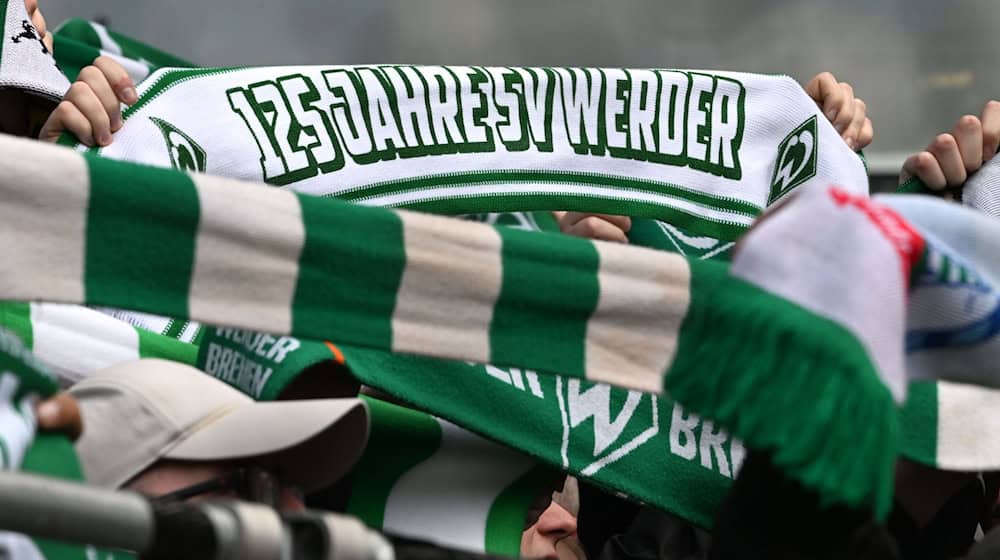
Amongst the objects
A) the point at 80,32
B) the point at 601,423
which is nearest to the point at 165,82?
the point at 601,423

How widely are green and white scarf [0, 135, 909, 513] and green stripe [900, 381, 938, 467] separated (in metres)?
0.26

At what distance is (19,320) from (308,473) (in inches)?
19.7

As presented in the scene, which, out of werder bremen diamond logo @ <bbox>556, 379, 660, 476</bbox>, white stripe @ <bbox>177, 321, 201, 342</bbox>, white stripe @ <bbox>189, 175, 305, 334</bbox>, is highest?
white stripe @ <bbox>189, 175, 305, 334</bbox>

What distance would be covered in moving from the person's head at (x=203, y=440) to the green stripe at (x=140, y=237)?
0.55ft

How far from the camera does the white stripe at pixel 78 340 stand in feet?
5.84

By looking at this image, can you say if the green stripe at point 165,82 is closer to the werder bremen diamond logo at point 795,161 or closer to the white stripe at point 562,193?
the white stripe at point 562,193

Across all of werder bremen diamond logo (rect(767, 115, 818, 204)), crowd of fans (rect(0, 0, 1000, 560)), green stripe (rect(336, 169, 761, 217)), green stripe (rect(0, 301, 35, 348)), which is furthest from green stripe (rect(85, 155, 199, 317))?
werder bremen diamond logo (rect(767, 115, 818, 204))

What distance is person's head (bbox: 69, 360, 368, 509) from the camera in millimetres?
1388

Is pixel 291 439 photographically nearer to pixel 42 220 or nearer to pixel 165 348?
pixel 42 220

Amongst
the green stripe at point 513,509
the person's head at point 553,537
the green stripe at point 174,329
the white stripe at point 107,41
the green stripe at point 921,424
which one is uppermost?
the white stripe at point 107,41

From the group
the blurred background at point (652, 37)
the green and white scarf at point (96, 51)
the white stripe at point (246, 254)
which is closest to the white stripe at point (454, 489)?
the white stripe at point (246, 254)

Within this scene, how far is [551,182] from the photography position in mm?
2189

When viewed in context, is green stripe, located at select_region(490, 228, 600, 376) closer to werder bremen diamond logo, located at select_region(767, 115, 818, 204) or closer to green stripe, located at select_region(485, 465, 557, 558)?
green stripe, located at select_region(485, 465, 557, 558)

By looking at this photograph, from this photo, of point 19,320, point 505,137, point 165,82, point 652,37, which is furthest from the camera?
point 652,37
